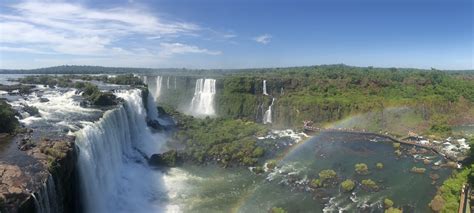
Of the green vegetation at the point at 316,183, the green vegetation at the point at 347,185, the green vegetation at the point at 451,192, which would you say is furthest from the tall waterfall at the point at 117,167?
the green vegetation at the point at 451,192

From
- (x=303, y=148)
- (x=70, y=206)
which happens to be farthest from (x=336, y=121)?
(x=70, y=206)

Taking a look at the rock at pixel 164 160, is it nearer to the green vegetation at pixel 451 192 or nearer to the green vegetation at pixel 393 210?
the green vegetation at pixel 393 210

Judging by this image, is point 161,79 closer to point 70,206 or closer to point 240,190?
point 240,190

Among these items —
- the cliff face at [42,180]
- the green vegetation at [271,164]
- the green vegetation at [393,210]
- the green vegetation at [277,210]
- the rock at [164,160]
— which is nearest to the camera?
the cliff face at [42,180]

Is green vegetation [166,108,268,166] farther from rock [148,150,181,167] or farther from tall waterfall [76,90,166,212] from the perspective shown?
tall waterfall [76,90,166,212]

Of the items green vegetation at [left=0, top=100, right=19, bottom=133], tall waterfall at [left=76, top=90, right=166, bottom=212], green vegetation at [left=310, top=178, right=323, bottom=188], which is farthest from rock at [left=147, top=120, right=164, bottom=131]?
green vegetation at [left=0, top=100, right=19, bottom=133]

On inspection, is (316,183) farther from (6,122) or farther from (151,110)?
(151,110)

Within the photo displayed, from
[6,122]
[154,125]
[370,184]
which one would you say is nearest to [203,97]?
[154,125]
